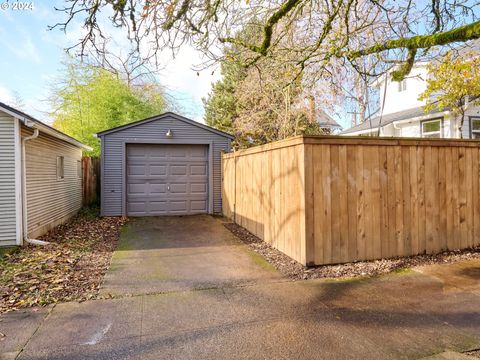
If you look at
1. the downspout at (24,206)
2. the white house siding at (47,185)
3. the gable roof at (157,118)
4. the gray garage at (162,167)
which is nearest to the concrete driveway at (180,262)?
the downspout at (24,206)

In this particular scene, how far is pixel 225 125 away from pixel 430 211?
17215 millimetres

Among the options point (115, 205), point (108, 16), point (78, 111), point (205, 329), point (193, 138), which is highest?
point (78, 111)

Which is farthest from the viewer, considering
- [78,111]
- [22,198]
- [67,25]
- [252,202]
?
[78,111]

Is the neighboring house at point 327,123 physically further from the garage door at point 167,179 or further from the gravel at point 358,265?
the gravel at point 358,265

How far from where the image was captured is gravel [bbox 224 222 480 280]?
4.42 meters

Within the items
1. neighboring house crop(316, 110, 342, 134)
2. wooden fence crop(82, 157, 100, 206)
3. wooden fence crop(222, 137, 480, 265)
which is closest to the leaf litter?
wooden fence crop(222, 137, 480, 265)

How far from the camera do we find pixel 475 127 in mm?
11172

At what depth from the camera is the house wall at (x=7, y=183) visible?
A: 6.07m

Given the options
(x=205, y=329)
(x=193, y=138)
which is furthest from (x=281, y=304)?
(x=193, y=138)

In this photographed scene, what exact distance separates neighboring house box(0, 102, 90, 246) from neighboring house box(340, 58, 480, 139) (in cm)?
799

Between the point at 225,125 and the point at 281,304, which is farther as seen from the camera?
the point at 225,125

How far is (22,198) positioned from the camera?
243 inches

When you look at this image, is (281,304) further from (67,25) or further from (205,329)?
(67,25)

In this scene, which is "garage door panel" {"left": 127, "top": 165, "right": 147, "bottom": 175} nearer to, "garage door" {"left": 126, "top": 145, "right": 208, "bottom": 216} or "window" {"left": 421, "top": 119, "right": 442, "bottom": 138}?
"garage door" {"left": 126, "top": 145, "right": 208, "bottom": 216}
